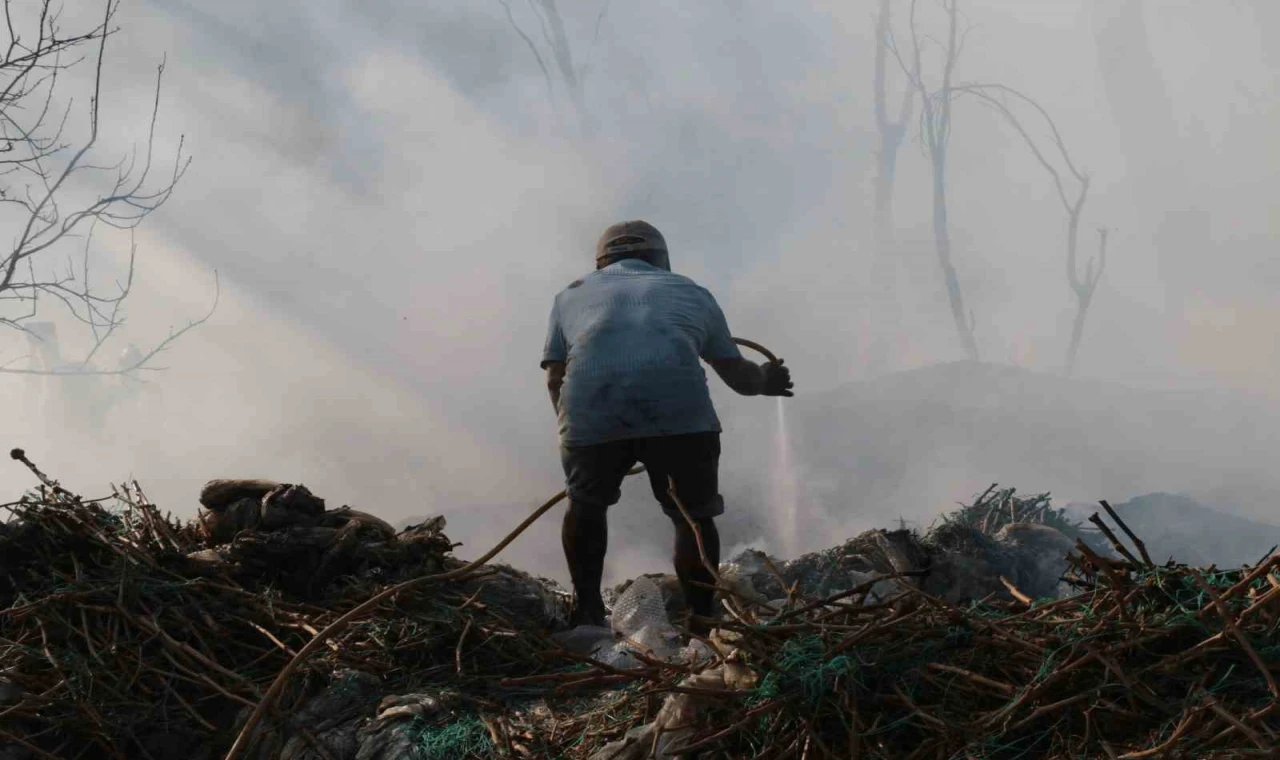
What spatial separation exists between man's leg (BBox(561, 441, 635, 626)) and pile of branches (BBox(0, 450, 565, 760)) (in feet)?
0.75

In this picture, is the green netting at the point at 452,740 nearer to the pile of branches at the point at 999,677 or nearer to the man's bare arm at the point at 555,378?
the pile of branches at the point at 999,677

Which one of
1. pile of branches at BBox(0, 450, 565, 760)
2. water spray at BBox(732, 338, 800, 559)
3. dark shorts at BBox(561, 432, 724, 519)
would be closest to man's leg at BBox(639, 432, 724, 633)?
dark shorts at BBox(561, 432, 724, 519)

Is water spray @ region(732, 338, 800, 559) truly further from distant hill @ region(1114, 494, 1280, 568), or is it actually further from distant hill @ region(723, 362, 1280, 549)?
distant hill @ region(1114, 494, 1280, 568)

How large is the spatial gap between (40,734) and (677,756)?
7.42ft

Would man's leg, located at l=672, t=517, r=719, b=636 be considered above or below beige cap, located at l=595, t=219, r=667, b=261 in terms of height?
below

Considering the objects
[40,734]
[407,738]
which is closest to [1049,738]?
[407,738]

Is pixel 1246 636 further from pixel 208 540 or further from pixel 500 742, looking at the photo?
pixel 208 540

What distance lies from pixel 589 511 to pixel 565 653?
1684 mm

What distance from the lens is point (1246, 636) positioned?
241cm

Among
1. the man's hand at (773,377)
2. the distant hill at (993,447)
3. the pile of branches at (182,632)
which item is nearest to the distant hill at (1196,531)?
the distant hill at (993,447)

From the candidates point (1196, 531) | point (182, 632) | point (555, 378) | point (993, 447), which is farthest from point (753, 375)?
point (993, 447)

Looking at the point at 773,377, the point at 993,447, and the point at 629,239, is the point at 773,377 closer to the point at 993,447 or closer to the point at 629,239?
the point at 629,239

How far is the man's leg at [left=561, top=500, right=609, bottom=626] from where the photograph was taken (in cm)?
471

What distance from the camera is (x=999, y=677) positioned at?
2678mm
